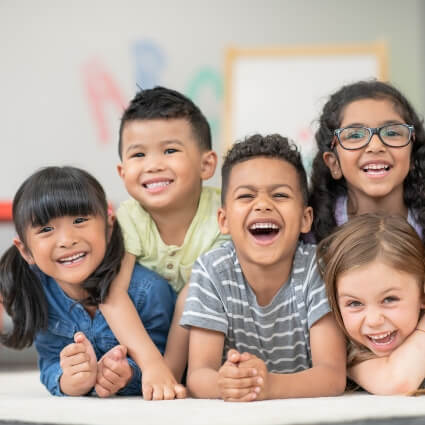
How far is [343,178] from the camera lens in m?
1.77

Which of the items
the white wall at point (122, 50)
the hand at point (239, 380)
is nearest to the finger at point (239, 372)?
the hand at point (239, 380)

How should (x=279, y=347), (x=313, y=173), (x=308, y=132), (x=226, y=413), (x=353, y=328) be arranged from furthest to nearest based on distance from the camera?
(x=308, y=132) → (x=313, y=173) → (x=279, y=347) → (x=353, y=328) → (x=226, y=413)

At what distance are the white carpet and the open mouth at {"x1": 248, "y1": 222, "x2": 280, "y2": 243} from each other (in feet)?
1.31

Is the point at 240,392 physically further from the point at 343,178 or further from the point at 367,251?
the point at 343,178

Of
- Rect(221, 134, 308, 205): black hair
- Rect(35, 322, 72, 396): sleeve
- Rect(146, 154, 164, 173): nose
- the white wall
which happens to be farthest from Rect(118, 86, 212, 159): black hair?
the white wall

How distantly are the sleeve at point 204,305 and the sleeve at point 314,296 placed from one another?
19 cm

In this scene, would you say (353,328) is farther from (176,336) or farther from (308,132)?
(308,132)

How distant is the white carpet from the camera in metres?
0.98

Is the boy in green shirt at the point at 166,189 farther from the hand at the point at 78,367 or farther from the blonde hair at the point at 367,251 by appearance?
the blonde hair at the point at 367,251

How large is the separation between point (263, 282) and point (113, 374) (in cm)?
40

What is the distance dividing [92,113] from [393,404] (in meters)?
2.60

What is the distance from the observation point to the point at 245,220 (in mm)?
1476

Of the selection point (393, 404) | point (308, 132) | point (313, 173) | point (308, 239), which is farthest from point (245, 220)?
point (308, 132)

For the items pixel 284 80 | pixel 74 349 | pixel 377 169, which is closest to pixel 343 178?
pixel 377 169
